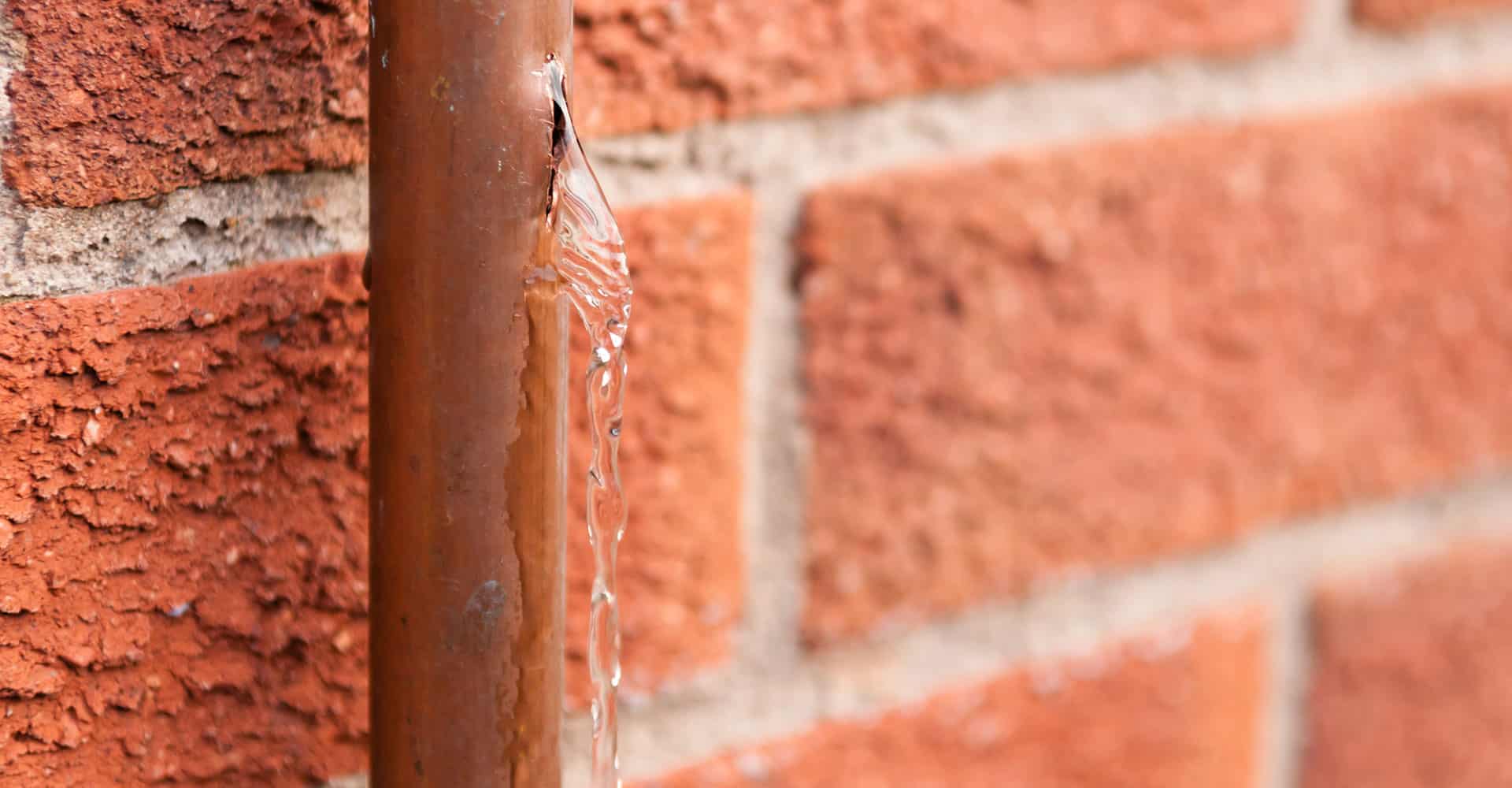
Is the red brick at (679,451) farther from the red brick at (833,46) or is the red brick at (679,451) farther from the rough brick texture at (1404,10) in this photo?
the rough brick texture at (1404,10)

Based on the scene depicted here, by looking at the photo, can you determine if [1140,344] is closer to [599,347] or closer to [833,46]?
[833,46]

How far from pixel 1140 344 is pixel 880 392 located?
12 centimetres

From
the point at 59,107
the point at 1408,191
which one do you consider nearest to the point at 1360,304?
the point at 1408,191

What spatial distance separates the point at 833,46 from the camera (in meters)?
0.47

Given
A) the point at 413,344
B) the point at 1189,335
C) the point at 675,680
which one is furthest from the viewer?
the point at 1189,335

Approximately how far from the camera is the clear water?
0.32 m

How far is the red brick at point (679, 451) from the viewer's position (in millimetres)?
444

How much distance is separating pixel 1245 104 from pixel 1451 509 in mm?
251

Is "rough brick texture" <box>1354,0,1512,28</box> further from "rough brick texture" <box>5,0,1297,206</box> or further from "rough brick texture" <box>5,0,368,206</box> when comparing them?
"rough brick texture" <box>5,0,368,206</box>

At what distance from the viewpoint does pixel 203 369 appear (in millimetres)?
353

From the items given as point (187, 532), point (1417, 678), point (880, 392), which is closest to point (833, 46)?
point (880, 392)

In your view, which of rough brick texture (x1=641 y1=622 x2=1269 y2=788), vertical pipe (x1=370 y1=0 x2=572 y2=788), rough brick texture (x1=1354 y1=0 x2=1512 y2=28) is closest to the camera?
vertical pipe (x1=370 y1=0 x2=572 y2=788)

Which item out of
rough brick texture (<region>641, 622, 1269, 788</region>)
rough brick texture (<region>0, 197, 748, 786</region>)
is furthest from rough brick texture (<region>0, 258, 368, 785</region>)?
rough brick texture (<region>641, 622, 1269, 788</region>)

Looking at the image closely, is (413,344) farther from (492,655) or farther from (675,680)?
(675,680)
